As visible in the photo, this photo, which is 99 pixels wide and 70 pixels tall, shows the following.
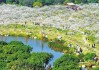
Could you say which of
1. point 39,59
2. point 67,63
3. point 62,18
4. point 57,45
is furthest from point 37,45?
point 67,63

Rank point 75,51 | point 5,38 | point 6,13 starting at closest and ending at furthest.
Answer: point 75,51
point 5,38
point 6,13

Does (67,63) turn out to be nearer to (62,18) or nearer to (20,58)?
(20,58)

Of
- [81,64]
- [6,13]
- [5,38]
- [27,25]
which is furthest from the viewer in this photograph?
[6,13]

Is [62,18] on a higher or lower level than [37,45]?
higher

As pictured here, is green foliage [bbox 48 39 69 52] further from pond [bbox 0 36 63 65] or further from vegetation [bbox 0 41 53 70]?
vegetation [bbox 0 41 53 70]

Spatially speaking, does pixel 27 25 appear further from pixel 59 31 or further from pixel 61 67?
pixel 61 67

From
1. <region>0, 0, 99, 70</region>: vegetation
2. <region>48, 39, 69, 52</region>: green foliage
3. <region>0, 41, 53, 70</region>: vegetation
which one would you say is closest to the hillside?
<region>0, 0, 99, 70</region>: vegetation

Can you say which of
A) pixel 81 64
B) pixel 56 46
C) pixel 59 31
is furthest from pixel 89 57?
pixel 59 31
